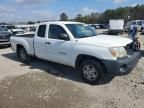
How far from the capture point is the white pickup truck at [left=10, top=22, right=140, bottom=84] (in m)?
6.21

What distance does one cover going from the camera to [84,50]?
6605mm

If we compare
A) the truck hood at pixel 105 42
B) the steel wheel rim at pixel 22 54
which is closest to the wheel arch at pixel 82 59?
the truck hood at pixel 105 42

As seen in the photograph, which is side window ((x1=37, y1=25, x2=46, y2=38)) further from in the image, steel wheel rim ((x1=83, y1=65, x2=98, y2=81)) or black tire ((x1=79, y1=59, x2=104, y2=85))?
steel wheel rim ((x1=83, y1=65, x2=98, y2=81))

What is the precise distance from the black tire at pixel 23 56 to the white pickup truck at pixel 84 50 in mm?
838

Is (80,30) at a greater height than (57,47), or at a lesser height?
greater

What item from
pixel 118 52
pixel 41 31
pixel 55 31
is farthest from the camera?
pixel 41 31

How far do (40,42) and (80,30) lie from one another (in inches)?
65.2

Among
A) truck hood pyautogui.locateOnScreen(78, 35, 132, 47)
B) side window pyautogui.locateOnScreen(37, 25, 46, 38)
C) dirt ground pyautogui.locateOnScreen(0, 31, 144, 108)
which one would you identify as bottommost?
dirt ground pyautogui.locateOnScreen(0, 31, 144, 108)

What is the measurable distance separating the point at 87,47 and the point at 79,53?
1.13 feet

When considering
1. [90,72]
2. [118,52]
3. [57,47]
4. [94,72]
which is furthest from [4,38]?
[118,52]

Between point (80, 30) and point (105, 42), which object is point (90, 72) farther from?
point (80, 30)

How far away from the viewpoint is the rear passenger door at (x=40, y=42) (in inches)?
323

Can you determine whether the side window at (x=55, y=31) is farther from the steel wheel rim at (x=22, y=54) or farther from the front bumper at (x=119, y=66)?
the steel wheel rim at (x=22, y=54)

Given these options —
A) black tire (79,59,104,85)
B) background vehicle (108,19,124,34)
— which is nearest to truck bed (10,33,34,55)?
black tire (79,59,104,85)
